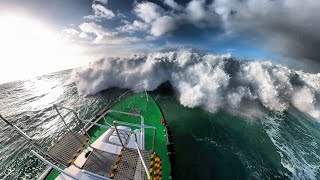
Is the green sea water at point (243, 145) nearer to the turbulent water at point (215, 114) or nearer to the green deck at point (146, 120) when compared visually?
the turbulent water at point (215, 114)

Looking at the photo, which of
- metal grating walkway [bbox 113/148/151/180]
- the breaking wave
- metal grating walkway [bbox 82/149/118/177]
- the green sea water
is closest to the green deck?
the green sea water

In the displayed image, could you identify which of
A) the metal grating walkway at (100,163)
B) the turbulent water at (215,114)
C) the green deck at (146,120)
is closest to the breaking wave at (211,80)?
the turbulent water at (215,114)

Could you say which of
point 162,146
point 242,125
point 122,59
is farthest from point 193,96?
point 122,59

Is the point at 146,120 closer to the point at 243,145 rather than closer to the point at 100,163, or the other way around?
the point at 100,163

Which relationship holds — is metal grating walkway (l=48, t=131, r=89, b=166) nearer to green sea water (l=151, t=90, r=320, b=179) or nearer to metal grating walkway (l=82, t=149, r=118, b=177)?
metal grating walkway (l=82, t=149, r=118, b=177)

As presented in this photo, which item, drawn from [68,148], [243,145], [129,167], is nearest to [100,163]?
[68,148]

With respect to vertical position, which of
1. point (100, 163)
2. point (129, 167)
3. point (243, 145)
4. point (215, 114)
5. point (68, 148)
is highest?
point (68, 148)
